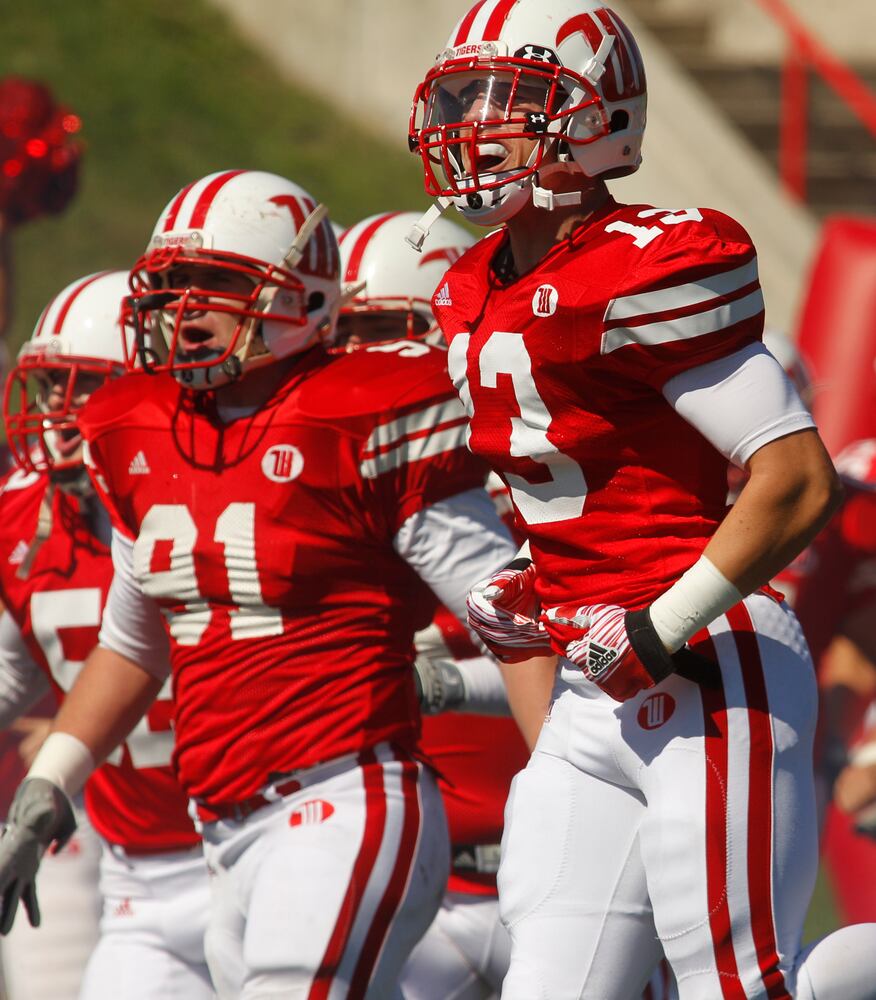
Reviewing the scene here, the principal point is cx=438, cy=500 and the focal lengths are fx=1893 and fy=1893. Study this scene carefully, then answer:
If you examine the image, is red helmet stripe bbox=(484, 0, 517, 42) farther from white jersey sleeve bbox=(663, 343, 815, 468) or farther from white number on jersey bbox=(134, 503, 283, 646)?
white number on jersey bbox=(134, 503, 283, 646)

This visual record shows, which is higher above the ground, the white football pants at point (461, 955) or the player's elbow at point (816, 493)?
the player's elbow at point (816, 493)

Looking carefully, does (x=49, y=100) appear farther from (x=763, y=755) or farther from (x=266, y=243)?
(x=763, y=755)

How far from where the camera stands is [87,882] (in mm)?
4465

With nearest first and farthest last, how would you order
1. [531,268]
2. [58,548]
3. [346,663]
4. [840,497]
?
[840,497] → [531,268] → [346,663] → [58,548]

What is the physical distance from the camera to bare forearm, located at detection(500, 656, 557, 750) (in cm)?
318

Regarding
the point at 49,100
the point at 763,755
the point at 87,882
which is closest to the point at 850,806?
the point at 87,882

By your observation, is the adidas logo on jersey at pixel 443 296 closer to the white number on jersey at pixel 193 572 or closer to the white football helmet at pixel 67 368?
the white number on jersey at pixel 193 572

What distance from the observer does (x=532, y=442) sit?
9.02 ft

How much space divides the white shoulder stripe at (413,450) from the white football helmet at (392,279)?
3.23 ft

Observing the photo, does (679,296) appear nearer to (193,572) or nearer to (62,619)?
(193,572)

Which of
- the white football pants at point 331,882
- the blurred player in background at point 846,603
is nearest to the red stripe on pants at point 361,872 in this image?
the white football pants at point 331,882

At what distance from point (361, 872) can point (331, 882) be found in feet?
0.18

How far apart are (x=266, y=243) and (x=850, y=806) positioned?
3082 millimetres

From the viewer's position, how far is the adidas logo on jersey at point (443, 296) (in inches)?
116
